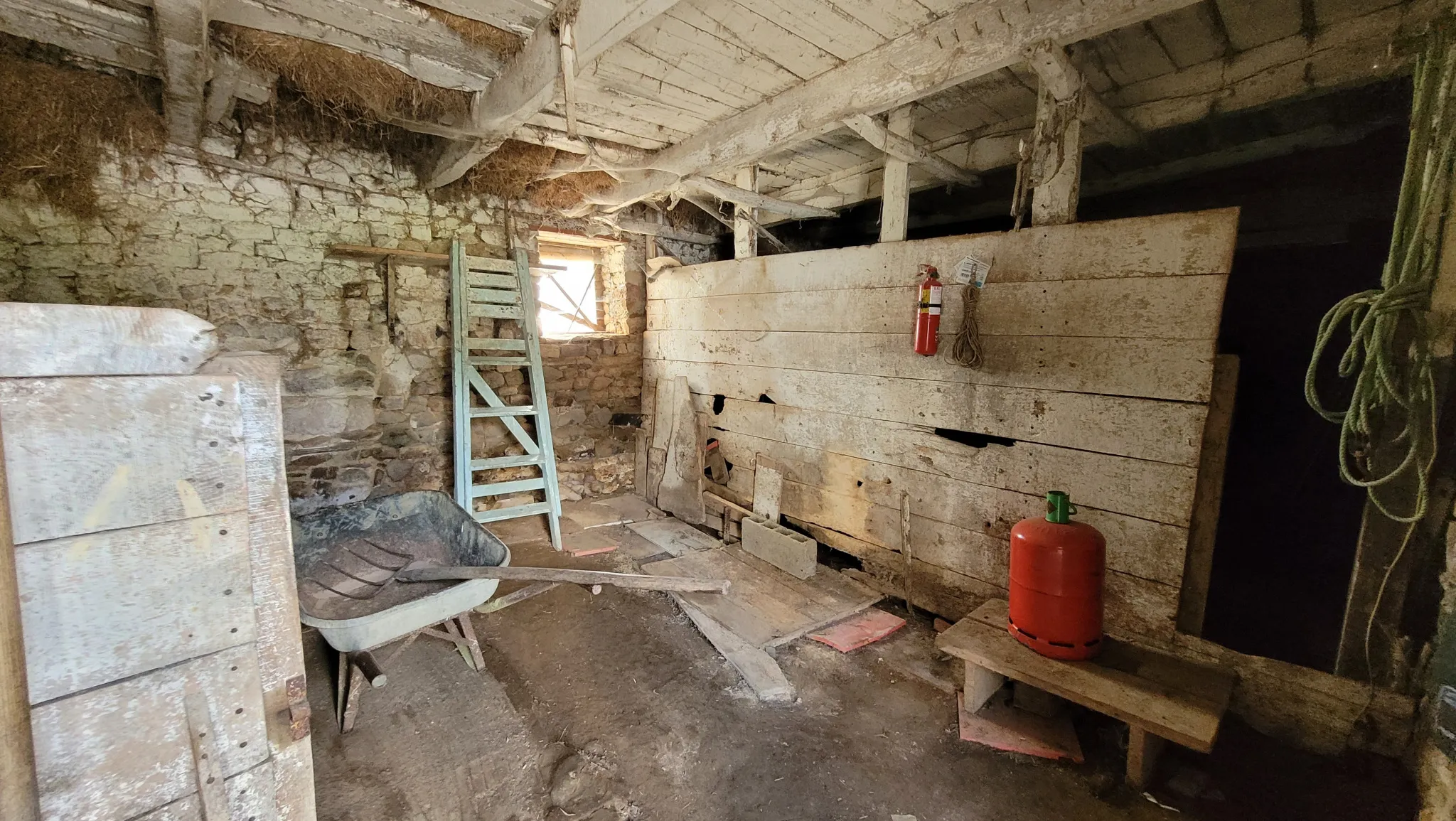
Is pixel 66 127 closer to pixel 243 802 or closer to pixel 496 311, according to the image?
pixel 496 311

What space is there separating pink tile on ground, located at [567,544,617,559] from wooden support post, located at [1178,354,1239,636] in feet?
10.7

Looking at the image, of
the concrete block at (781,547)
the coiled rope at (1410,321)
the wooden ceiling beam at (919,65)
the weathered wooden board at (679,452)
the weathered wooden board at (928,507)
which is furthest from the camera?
the weathered wooden board at (679,452)

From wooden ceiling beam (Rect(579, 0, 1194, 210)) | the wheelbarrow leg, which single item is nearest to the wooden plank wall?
wooden ceiling beam (Rect(579, 0, 1194, 210))

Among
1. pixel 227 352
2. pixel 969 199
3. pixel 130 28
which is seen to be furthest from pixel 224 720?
pixel 969 199

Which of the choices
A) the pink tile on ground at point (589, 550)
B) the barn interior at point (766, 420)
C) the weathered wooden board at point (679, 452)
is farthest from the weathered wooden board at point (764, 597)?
the weathered wooden board at point (679, 452)

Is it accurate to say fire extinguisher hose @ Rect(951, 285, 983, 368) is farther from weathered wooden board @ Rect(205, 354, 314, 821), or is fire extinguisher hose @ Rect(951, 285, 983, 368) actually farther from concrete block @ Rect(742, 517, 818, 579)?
weathered wooden board @ Rect(205, 354, 314, 821)

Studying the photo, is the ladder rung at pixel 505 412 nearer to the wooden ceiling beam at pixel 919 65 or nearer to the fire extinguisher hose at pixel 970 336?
the wooden ceiling beam at pixel 919 65

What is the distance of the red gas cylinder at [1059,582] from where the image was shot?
2.11 meters

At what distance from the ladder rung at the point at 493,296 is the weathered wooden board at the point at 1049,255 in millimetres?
1969

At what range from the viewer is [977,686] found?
2.34m

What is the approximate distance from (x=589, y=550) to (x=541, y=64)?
303 cm

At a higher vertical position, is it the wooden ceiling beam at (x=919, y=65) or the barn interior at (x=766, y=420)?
the wooden ceiling beam at (x=919, y=65)

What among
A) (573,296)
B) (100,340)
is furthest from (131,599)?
(573,296)

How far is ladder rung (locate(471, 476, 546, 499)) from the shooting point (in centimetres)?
404
